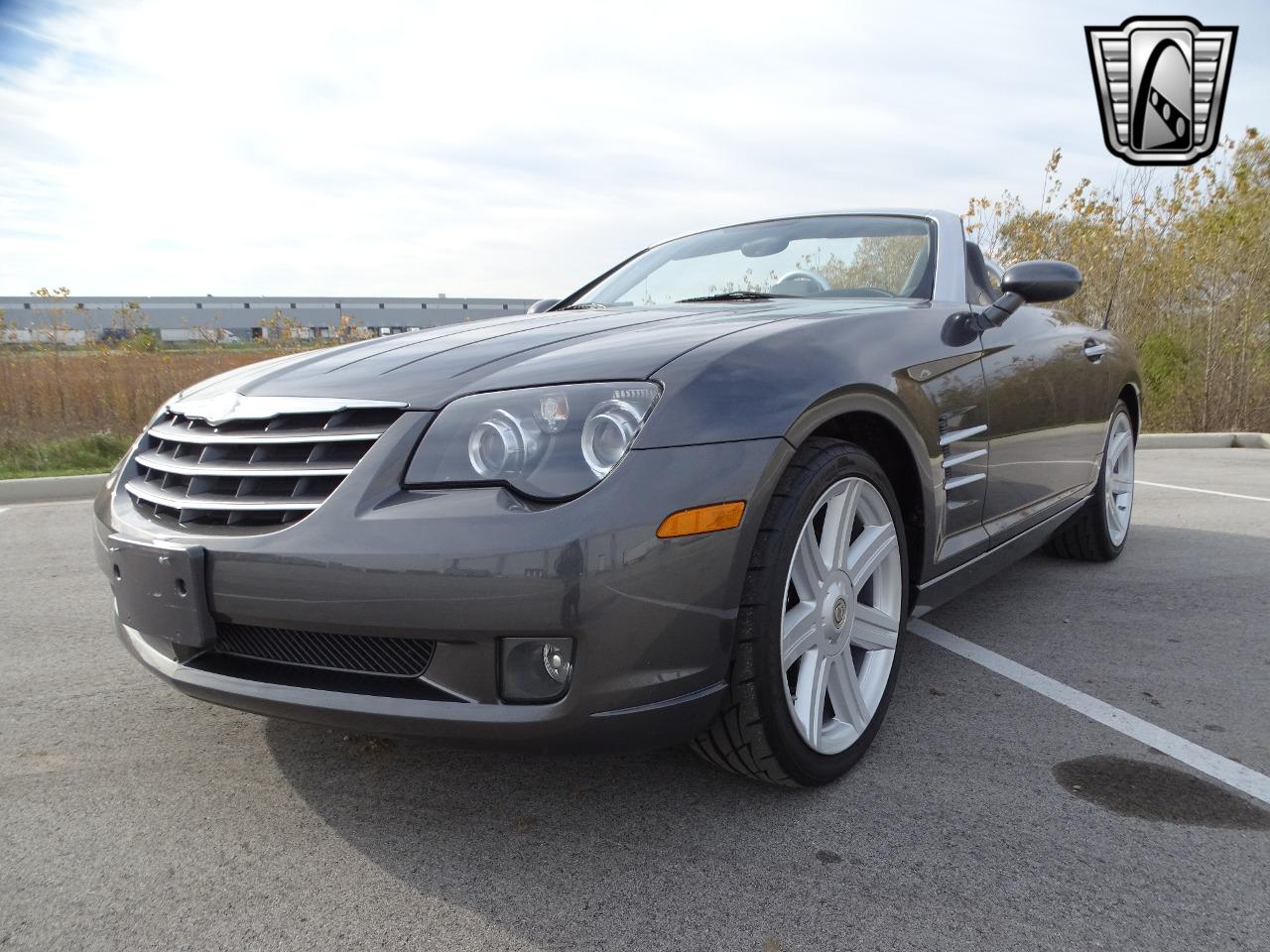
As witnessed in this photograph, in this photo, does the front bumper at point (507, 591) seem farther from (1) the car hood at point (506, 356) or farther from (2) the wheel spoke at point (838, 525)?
(2) the wheel spoke at point (838, 525)

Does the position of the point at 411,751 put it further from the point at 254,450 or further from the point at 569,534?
the point at 569,534

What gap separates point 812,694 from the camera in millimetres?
2092

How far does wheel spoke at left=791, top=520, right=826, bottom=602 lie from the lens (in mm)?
2059

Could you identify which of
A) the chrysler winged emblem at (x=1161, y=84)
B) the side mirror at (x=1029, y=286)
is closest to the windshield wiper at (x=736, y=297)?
the side mirror at (x=1029, y=286)

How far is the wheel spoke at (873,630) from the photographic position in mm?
2293

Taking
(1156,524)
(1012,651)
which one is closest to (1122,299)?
(1156,524)

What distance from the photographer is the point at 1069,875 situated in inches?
70.2

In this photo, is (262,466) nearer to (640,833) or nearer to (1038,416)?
(640,833)

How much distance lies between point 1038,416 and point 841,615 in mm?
1451

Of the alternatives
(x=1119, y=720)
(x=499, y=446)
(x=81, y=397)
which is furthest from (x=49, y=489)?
(x=1119, y=720)

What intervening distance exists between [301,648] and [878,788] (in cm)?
127

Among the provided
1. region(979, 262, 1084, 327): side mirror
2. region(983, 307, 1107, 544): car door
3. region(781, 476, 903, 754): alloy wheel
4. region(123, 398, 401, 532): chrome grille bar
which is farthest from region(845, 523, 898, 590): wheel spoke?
region(123, 398, 401, 532): chrome grille bar

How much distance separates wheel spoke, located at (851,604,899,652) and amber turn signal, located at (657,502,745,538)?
613mm

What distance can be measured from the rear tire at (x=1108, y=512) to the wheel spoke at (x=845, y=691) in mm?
2216
